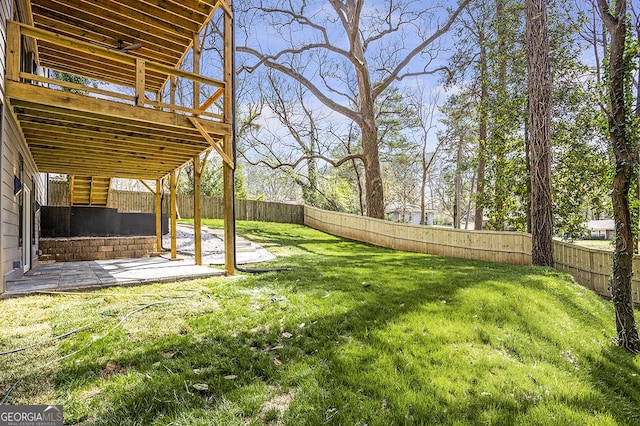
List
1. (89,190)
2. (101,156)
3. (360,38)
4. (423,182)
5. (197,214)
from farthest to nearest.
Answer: (423,182)
(360,38)
(89,190)
(101,156)
(197,214)

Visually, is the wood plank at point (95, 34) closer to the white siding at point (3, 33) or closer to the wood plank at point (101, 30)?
the wood plank at point (101, 30)

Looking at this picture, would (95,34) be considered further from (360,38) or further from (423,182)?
(423,182)

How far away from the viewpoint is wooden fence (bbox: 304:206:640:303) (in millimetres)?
7258

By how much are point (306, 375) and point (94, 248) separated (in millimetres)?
7577

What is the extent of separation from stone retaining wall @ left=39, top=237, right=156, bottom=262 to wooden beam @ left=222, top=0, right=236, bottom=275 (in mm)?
4038

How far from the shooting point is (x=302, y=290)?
4.46 metres

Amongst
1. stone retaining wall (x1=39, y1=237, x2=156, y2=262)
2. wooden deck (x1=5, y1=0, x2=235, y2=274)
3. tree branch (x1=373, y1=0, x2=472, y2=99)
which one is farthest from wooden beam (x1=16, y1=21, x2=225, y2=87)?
tree branch (x1=373, y1=0, x2=472, y2=99)

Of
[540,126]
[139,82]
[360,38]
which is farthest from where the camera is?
[360,38]

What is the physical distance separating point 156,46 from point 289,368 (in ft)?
22.5

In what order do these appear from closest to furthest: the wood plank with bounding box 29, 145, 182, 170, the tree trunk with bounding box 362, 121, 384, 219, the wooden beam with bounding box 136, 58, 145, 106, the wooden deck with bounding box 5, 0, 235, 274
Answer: the wooden deck with bounding box 5, 0, 235, 274 → the wooden beam with bounding box 136, 58, 145, 106 → the wood plank with bounding box 29, 145, 182, 170 → the tree trunk with bounding box 362, 121, 384, 219

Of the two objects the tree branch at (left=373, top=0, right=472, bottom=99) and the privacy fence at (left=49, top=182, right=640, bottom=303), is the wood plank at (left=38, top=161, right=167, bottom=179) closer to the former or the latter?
the privacy fence at (left=49, top=182, right=640, bottom=303)

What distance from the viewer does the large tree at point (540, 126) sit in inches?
291

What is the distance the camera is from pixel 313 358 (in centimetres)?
262

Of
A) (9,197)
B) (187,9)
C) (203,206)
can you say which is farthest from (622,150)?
(203,206)
